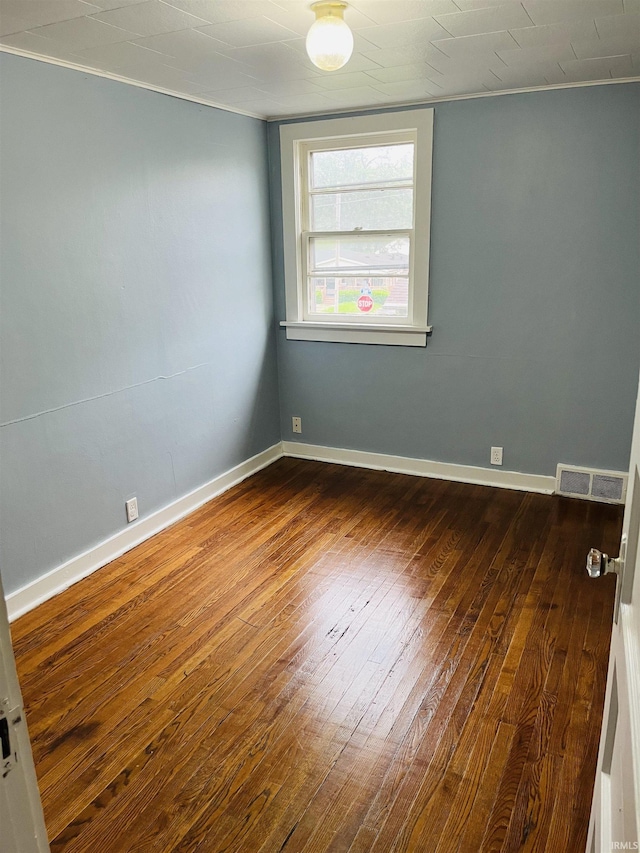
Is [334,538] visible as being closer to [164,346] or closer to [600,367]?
[164,346]

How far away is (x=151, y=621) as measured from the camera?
2744 mm

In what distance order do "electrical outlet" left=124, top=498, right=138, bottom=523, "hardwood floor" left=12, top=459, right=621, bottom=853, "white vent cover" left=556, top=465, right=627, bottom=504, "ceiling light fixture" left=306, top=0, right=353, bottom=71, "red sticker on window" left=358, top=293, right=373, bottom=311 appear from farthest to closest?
1. "red sticker on window" left=358, top=293, right=373, bottom=311
2. "white vent cover" left=556, top=465, right=627, bottom=504
3. "electrical outlet" left=124, top=498, right=138, bottom=523
4. "ceiling light fixture" left=306, top=0, right=353, bottom=71
5. "hardwood floor" left=12, top=459, right=621, bottom=853

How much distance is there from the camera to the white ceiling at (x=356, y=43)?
217 centimetres

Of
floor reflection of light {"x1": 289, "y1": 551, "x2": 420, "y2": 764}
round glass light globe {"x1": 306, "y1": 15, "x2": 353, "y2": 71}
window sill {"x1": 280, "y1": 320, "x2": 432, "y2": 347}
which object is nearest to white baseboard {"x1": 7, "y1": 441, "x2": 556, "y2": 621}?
window sill {"x1": 280, "y1": 320, "x2": 432, "y2": 347}

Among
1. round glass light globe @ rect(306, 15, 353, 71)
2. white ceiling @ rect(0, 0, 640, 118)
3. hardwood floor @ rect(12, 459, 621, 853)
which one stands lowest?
hardwood floor @ rect(12, 459, 621, 853)

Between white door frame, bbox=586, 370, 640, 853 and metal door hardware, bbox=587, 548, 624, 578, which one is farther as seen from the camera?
metal door hardware, bbox=587, 548, 624, 578

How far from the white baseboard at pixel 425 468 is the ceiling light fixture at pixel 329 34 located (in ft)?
8.79

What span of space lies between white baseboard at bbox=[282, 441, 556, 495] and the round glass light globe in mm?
2675

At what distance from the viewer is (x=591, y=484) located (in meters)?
3.82

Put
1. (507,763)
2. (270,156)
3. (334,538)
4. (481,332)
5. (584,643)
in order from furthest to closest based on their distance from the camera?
(270,156)
(481,332)
(334,538)
(584,643)
(507,763)

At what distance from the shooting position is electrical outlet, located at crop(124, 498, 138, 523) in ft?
11.0

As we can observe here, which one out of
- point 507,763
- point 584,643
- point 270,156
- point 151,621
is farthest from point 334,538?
point 270,156

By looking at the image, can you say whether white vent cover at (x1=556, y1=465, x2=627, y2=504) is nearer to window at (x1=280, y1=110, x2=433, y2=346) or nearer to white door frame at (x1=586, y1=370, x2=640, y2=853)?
window at (x1=280, y1=110, x2=433, y2=346)

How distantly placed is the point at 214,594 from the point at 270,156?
292 cm
